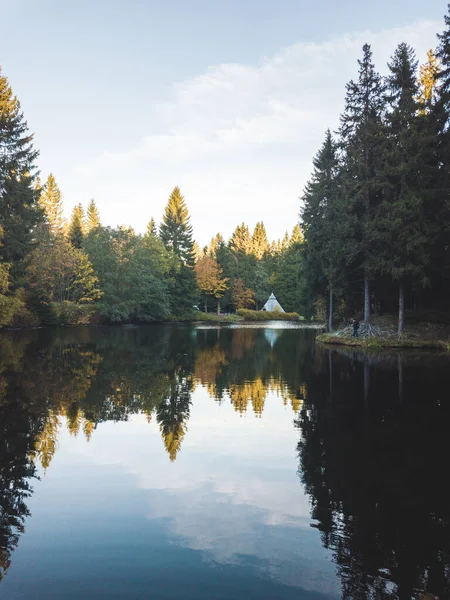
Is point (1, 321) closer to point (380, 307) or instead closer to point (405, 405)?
point (380, 307)

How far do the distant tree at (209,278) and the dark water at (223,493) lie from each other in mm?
71694

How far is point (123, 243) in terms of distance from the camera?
66.1 metres

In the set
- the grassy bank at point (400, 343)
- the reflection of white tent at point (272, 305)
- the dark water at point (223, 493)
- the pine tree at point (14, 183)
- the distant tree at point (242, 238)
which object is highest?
the distant tree at point (242, 238)

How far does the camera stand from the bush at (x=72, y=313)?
52625 mm

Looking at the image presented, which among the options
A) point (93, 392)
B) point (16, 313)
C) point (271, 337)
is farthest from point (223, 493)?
point (16, 313)

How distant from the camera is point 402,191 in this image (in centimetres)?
2917

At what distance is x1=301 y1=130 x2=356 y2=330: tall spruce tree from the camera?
107 ft

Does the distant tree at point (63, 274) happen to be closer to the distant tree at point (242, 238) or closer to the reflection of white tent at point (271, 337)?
the reflection of white tent at point (271, 337)

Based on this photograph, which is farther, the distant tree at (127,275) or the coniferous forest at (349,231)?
the distant tree at (127,275)

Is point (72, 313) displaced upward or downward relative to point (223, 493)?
upward

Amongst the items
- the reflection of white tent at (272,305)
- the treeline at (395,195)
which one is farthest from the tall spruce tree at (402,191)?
the reflection of white tent at (272,305)

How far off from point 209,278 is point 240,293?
11.1m

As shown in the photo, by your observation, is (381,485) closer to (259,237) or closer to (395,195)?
(395,195)

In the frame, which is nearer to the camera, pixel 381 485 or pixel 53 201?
pixel 381 485
